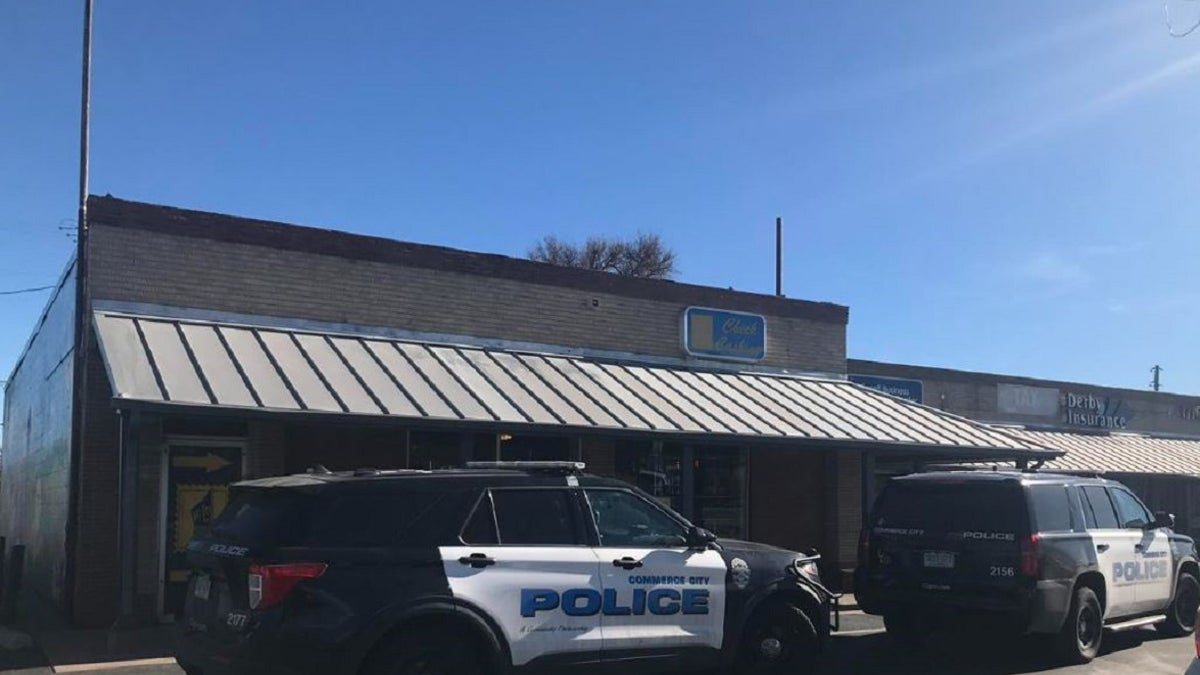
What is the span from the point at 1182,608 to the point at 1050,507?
3.45m

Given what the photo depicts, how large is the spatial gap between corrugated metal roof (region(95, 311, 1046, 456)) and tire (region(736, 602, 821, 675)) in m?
4.50

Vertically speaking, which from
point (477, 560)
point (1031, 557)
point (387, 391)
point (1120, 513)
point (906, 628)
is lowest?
point (906, 628)

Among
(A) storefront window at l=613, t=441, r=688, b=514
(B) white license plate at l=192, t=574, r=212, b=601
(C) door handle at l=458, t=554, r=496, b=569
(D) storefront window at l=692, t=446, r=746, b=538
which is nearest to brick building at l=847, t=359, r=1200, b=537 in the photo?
(D) storefront window at l=692, t=446, r=746, b=538

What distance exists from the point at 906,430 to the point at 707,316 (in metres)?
3.60

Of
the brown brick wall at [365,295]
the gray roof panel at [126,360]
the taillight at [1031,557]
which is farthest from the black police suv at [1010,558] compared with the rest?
the gray roof panel at [126,360]

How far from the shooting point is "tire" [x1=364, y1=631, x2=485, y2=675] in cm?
673

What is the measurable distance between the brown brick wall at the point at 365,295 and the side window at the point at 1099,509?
701cm

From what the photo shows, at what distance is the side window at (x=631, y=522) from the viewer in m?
8.03

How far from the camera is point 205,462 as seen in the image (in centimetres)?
1257

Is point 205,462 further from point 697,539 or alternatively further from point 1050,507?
point 1050,507

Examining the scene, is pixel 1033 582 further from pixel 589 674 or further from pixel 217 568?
pixel 217 568

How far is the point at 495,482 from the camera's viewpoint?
25.0 ft

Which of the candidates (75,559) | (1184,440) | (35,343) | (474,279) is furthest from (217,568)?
(1184,440)

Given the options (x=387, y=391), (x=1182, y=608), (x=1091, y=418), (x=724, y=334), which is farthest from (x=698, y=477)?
(x=1091, y=418)
